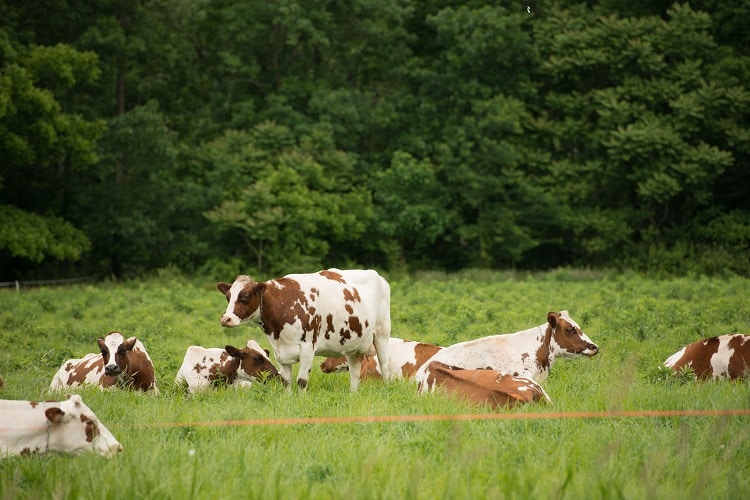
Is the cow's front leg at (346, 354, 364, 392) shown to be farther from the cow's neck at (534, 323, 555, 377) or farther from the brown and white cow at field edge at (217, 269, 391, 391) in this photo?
the cow's neck at (534, 323, 555, 377)

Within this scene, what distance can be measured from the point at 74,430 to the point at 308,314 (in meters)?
3.77

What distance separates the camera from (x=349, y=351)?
10.7 m

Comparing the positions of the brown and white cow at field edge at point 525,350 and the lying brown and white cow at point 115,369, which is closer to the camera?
the brown and white cow at field edge at point 525,350

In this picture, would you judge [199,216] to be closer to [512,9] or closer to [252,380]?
[512,9]

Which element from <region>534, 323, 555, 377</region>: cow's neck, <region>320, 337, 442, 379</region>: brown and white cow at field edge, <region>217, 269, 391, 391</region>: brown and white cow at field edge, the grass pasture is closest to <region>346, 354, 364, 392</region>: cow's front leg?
<region>217, 269, 391, 391</region>: brown and white cow at field edge

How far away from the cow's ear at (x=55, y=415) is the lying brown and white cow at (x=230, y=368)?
166 inches

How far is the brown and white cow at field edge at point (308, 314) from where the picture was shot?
9.76 metres

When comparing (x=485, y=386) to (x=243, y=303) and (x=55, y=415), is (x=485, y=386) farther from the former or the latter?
(x=55, y=415)

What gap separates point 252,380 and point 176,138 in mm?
25954

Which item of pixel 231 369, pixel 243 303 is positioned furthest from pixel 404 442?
pixel 231 369

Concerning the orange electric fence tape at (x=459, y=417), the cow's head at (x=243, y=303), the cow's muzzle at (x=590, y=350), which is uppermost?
the cow's head at (x=243, y=303)

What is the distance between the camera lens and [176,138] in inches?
1396

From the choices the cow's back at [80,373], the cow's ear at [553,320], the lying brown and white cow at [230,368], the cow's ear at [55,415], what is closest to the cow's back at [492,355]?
the cow's ear at [553,320]

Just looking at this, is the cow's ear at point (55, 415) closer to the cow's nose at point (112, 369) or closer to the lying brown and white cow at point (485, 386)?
the lying brown and white cow at point (485, 386)
